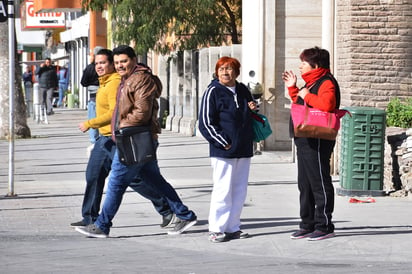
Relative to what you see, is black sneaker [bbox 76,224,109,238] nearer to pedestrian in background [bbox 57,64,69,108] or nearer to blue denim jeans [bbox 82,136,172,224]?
blue denim jeans [bbox 82,136,172,224]

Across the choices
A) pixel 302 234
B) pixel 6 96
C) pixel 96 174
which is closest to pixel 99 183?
pixel 96 174

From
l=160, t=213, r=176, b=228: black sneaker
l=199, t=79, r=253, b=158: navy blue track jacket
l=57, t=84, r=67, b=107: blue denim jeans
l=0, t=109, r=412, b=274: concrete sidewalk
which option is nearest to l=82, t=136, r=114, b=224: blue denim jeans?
l=0, t=109, r=412, b=274: concrete sidewalk

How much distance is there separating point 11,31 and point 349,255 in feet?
19.1

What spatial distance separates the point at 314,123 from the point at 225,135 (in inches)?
30.7

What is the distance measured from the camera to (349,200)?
1409 centimetres

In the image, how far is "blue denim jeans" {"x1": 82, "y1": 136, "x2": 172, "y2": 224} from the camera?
1140cm

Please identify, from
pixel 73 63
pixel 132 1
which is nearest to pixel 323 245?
pixel 132 1

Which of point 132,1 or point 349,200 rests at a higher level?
point 132,1

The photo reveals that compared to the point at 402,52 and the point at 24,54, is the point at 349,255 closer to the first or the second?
the point at 402,52

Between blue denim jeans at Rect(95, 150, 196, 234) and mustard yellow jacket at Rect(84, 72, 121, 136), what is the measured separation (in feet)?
1.15

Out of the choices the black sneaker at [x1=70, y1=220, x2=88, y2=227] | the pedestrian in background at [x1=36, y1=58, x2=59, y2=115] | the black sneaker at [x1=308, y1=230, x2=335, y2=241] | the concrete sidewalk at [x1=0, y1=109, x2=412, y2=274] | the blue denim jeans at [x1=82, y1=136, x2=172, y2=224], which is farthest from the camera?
the pedestrian in background at [x1=36, y1=58, x2=59, y2=115]

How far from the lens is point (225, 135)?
35.2 ft

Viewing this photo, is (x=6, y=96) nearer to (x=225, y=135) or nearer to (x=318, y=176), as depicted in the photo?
(x=225, y=135)

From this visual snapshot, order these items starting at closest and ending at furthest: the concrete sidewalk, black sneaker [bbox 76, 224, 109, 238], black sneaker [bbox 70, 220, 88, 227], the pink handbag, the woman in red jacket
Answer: the concrete sidewalk < the pink handbag < the woman in red jacket < black sneaker [bbox 76, 224, 109, 238] < black sneaker [bbox 70, 220, 88, 227]
